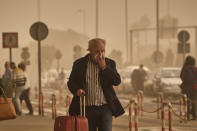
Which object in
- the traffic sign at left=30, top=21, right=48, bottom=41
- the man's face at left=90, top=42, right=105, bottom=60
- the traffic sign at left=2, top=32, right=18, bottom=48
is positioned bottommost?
the man's face at left=90, top=42, right=105, bottom=60

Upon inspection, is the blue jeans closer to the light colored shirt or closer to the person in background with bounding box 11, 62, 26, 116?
the light colored shirt

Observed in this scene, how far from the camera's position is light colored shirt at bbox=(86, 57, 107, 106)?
8.02 m

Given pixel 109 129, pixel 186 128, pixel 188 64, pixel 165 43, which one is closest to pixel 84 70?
pixel 109 129

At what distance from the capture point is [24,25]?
359 feet

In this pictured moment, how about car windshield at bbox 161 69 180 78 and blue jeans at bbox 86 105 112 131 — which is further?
car windshield at bbox 161 69 180 78

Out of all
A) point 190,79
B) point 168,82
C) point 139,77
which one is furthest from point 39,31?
point 139,77

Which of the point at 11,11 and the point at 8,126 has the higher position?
the point at 11,11

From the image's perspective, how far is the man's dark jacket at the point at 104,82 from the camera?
26.3 ft

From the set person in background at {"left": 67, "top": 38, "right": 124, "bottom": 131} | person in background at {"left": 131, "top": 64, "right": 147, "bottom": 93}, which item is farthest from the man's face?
person in background at {"left": 131, "top": 64, "right": 147, "bottom": 93}

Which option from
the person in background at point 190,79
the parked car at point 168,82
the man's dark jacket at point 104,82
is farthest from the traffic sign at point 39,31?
the man's dark jacket at point 104,82

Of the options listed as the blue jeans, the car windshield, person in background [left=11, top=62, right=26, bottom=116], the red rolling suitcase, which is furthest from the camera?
the car windshield

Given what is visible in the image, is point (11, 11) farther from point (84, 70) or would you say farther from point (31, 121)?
point (84, 70)

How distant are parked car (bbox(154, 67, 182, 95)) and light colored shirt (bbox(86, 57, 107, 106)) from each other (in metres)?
23.6

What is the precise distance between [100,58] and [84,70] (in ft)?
0.91
